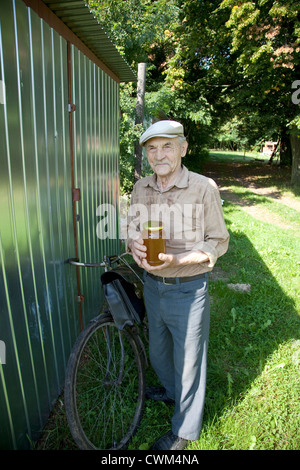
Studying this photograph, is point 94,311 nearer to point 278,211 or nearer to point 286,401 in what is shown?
point 286,401

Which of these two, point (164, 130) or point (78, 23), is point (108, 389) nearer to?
point (164, 130)

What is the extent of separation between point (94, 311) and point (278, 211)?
895cm

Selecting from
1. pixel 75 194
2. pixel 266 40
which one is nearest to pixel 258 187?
pixel 266 40

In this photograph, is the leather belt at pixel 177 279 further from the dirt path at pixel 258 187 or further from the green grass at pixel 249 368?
the dirt path at pixel 258 187

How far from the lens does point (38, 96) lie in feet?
7.37

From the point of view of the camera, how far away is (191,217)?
6.95 ft

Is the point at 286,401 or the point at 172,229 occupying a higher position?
the point at 172,229

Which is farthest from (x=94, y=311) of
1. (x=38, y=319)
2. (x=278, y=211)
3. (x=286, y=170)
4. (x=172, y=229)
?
(x=286, y=170)

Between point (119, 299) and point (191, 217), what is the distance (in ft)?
2.48

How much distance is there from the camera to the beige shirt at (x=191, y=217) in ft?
6.82

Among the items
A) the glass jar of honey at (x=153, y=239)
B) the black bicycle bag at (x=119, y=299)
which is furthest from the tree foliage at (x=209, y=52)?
the glass jar of honey at (x=153, y=239)

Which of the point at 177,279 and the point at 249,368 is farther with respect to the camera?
the point at 249,368

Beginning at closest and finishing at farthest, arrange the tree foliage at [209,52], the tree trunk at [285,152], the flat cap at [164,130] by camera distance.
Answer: the flat cap at [164,130] → the tree foliage at [209,52] → the tree trunk at [285,152]

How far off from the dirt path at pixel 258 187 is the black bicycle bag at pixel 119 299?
7.75m
